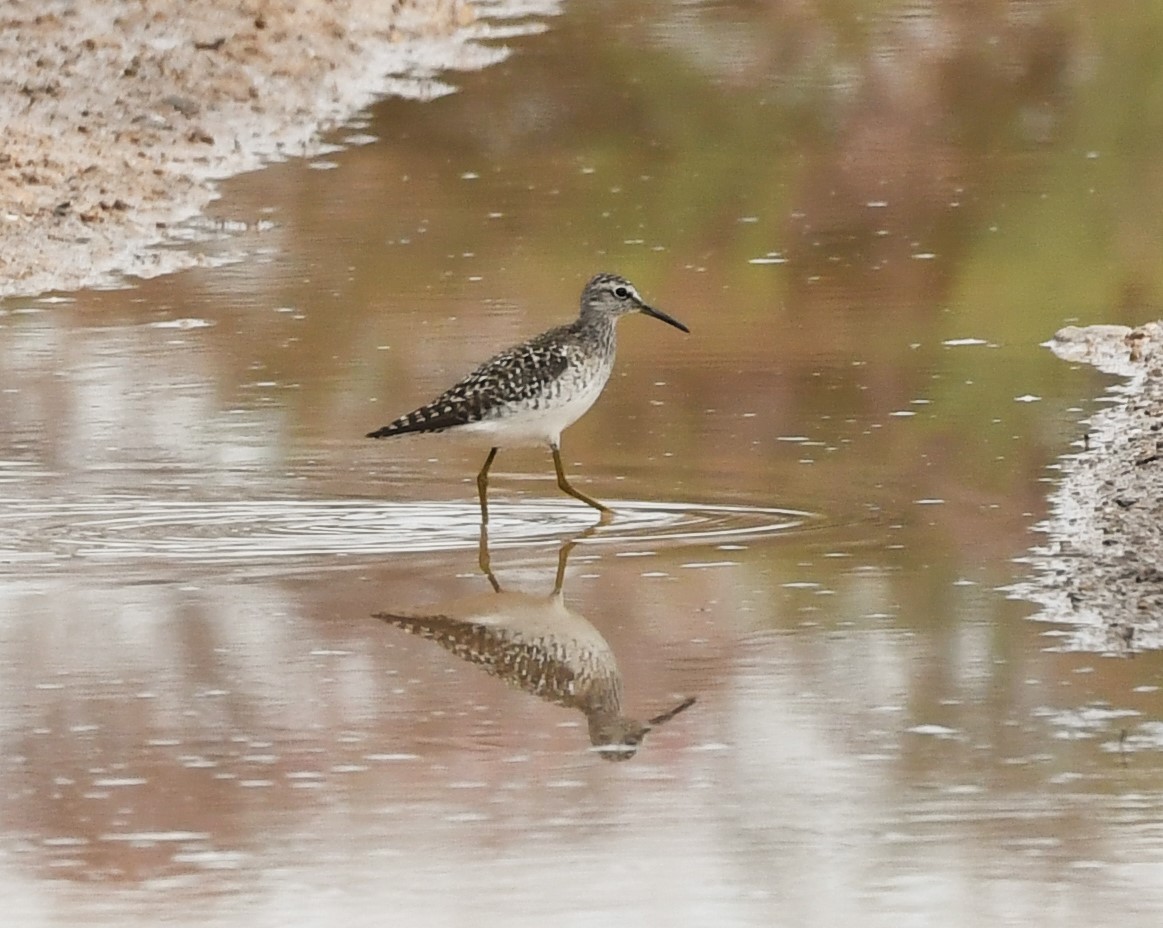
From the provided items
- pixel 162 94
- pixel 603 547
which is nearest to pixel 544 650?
pixel 603 547

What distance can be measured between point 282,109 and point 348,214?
3295 millimetres

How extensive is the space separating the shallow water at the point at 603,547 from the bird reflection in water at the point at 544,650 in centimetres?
4

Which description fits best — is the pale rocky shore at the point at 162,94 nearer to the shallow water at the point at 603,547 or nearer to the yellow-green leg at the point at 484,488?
the shallow water at the point at 603,547

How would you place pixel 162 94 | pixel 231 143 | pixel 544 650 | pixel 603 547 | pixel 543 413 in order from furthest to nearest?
pixel 162 94, pixel 231 143, pixel 543 413, pixel 603 547, pixel 544 650

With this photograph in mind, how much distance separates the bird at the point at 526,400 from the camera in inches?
384

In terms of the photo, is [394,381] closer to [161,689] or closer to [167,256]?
[167,256]

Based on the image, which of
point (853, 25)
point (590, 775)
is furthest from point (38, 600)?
point (853, 25)

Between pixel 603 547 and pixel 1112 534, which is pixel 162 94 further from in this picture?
pixel 1112 534

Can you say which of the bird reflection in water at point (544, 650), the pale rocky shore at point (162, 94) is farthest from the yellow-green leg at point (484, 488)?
the pale rocky shore at point (162, 94)

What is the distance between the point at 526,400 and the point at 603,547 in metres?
1.06

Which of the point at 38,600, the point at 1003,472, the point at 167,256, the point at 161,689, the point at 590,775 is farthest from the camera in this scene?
the point at 167,256

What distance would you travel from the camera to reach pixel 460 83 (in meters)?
19.5

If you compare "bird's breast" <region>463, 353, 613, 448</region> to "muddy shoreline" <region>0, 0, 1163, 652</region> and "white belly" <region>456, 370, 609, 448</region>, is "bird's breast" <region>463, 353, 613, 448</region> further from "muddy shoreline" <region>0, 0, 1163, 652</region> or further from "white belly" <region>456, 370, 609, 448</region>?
"muddy shoreline" <region>0, 0, 1163, 652</region>

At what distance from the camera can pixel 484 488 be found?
973 cm
